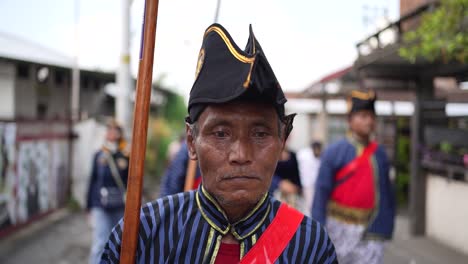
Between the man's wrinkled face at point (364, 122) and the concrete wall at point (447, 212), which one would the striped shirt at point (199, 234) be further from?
the concrete wall at point (447, 212)

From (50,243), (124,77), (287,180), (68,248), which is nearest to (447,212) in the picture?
(287,180)

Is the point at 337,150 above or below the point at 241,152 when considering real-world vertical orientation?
below

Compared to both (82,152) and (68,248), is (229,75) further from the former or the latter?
(82,152)

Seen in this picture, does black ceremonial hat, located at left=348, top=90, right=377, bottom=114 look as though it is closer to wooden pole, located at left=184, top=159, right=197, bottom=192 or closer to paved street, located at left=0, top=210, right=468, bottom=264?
wooden pole, located at left=184, top=159, right=197, bottom=192

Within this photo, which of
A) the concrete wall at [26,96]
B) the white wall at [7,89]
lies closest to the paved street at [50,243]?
the white wall at [7,89]

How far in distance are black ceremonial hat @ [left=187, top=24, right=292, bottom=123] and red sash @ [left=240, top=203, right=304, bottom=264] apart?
16.8 inches

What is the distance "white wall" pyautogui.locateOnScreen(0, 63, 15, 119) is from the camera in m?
9.14

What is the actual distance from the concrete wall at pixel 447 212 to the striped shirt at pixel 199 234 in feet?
20.9

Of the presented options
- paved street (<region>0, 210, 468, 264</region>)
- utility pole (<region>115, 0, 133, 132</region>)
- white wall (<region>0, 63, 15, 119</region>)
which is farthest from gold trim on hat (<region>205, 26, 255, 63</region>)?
white wall (<region>0, 63, 15, 119</region>)

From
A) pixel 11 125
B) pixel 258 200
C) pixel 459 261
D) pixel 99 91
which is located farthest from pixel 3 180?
pixel 99 91

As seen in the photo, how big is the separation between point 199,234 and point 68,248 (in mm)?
6393

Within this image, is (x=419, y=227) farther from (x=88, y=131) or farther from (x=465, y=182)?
(x=88, y=131)

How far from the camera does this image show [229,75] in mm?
1597

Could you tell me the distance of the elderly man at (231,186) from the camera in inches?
63.3
